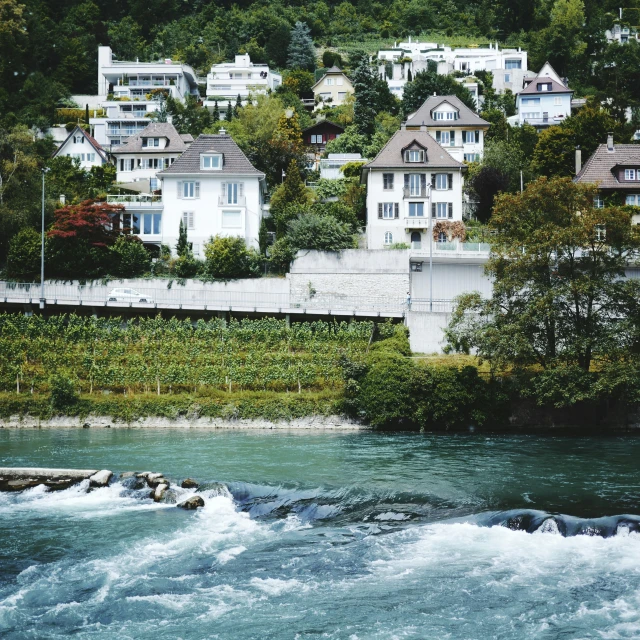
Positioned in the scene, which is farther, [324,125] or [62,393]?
[324,125]

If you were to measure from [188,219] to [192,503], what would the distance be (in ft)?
129

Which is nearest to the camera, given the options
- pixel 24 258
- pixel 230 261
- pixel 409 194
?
pixel 230 261

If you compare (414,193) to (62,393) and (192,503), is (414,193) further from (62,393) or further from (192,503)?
(192,503)

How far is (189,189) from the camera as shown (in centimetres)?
6738

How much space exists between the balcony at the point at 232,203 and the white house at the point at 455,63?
55657 millimetres

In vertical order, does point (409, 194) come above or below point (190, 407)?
above

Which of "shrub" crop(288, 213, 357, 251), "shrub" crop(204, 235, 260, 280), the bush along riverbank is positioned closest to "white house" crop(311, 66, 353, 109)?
"shrub" crop(288, 213, 357, 251)

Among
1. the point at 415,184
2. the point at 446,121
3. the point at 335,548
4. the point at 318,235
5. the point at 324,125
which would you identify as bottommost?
the point at 335,548

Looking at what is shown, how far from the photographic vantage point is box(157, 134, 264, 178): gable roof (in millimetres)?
67375

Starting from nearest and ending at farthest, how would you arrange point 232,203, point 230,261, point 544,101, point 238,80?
point 230,261
point 232,203
point 544,101
point 238,80

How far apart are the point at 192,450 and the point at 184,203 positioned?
30805 mm

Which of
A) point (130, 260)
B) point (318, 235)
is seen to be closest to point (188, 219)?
point (130, 260)

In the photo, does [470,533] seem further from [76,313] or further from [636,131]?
[636,131]

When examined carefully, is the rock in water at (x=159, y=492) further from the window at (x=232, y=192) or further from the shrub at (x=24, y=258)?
the window at (x=232, y=192)
